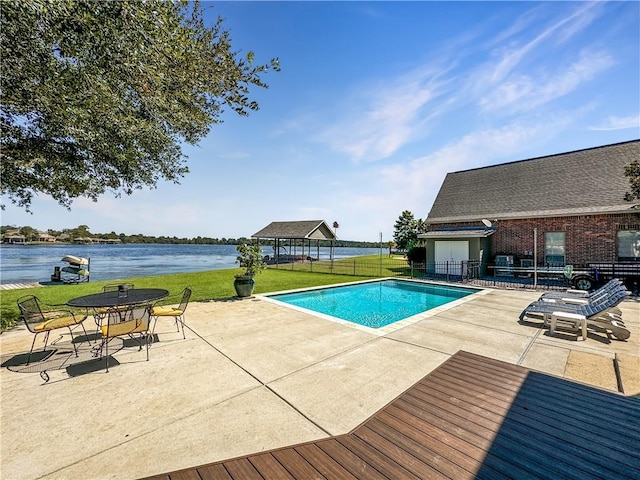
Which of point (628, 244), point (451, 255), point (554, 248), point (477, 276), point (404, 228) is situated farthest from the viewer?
point (404, 228)

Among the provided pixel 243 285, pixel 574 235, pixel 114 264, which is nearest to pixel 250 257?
pixel 243 285

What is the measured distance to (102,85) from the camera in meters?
6.29

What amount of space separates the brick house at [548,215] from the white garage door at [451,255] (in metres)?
0.06

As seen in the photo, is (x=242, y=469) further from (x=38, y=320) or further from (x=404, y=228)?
(x=404, y=228)

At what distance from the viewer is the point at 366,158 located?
59.2ft

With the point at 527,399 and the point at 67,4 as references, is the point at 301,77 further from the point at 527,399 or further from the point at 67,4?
the point at 527,399

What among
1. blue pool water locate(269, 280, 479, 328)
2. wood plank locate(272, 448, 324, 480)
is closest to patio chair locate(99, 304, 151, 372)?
wood plank locate(272, 448, 324, 480)

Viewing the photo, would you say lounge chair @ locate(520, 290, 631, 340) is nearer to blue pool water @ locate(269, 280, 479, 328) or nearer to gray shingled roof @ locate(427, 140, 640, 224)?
blue pool water @ locate(269, 280, 479, 328)

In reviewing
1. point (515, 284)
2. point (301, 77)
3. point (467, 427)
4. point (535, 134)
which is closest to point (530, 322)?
point (467, 427)

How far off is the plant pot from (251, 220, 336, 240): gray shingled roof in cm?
1842

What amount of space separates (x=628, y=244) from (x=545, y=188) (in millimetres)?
5532

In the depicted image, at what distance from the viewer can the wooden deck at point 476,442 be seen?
2.43 meters

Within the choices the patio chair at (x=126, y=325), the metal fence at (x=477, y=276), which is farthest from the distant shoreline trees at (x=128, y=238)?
the patio chair at (x=126, y=325)

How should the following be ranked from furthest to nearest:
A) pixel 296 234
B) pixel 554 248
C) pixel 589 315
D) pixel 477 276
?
pixel 296 234 < pixel 477 276 < pixel 554 248 < pixel 589 315
